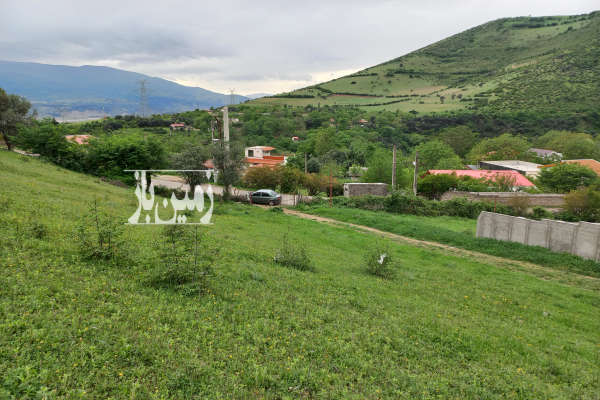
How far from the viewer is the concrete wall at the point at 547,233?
1468 cm

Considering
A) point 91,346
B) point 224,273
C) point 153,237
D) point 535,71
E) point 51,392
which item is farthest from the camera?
point 535,71

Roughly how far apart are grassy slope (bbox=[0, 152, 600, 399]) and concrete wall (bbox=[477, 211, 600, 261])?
7047 millimetres

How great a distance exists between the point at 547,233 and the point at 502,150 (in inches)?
2306

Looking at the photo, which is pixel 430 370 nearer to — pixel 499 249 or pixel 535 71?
pixel 499 249

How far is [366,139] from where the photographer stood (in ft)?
283

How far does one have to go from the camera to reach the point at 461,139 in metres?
79.1

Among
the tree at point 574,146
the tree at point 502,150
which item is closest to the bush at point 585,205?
the tree at point 502,150

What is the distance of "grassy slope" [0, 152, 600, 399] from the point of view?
12.7 ft

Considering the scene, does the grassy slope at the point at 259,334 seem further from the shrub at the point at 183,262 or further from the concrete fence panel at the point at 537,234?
the concrete fence panel at the point at 537,234

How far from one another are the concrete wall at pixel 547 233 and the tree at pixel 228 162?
1734 cm

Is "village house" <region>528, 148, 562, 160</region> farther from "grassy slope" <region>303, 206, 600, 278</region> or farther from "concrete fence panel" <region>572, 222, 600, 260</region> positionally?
"concrete fence panel" <region>572, 222, 600, 260</region>

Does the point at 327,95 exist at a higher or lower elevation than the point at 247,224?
higher

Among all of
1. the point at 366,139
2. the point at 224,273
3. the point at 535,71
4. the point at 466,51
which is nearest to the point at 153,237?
the point at 224,273

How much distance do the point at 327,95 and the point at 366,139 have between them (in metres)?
79.9
